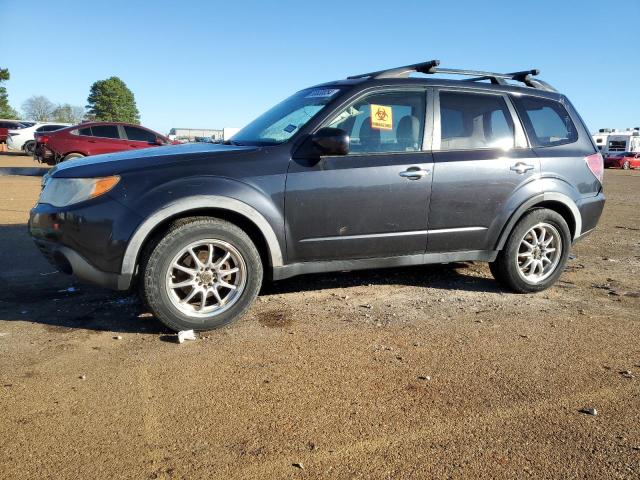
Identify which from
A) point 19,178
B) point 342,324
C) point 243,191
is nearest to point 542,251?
point 342,324

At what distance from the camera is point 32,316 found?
392 cm

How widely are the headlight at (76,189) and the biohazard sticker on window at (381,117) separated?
2015 millimetres

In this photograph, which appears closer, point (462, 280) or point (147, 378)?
point (147, 378)

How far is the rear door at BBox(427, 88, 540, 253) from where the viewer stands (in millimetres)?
4277

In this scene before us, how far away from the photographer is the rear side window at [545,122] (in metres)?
4.75

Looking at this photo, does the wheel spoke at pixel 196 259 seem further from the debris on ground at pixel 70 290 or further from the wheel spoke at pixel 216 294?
the debris on ground at pixel 70 290

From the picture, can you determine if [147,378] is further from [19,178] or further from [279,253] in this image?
[19,178]

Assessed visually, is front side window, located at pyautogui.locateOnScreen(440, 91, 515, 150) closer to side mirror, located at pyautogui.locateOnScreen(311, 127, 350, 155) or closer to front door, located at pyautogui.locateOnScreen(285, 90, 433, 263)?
front door, located at pyautogui.locateOnScreen(285, 90, 433, 263)

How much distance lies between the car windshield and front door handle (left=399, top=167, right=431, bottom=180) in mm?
841

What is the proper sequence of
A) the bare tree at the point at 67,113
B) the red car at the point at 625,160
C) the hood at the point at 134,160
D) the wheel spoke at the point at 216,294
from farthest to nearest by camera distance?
the bare tree at the point at 67,113, the red car at the point at 625,160, the wheel spoke at the point at 216,294, the hood at the point at 134,160

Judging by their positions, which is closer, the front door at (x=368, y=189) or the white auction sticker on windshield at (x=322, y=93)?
the front door at (x=368, y=189)

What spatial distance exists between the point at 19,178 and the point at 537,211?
14531mm

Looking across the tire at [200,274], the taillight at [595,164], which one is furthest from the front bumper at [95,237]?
the taillight at [595,164]

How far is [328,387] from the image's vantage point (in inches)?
113
